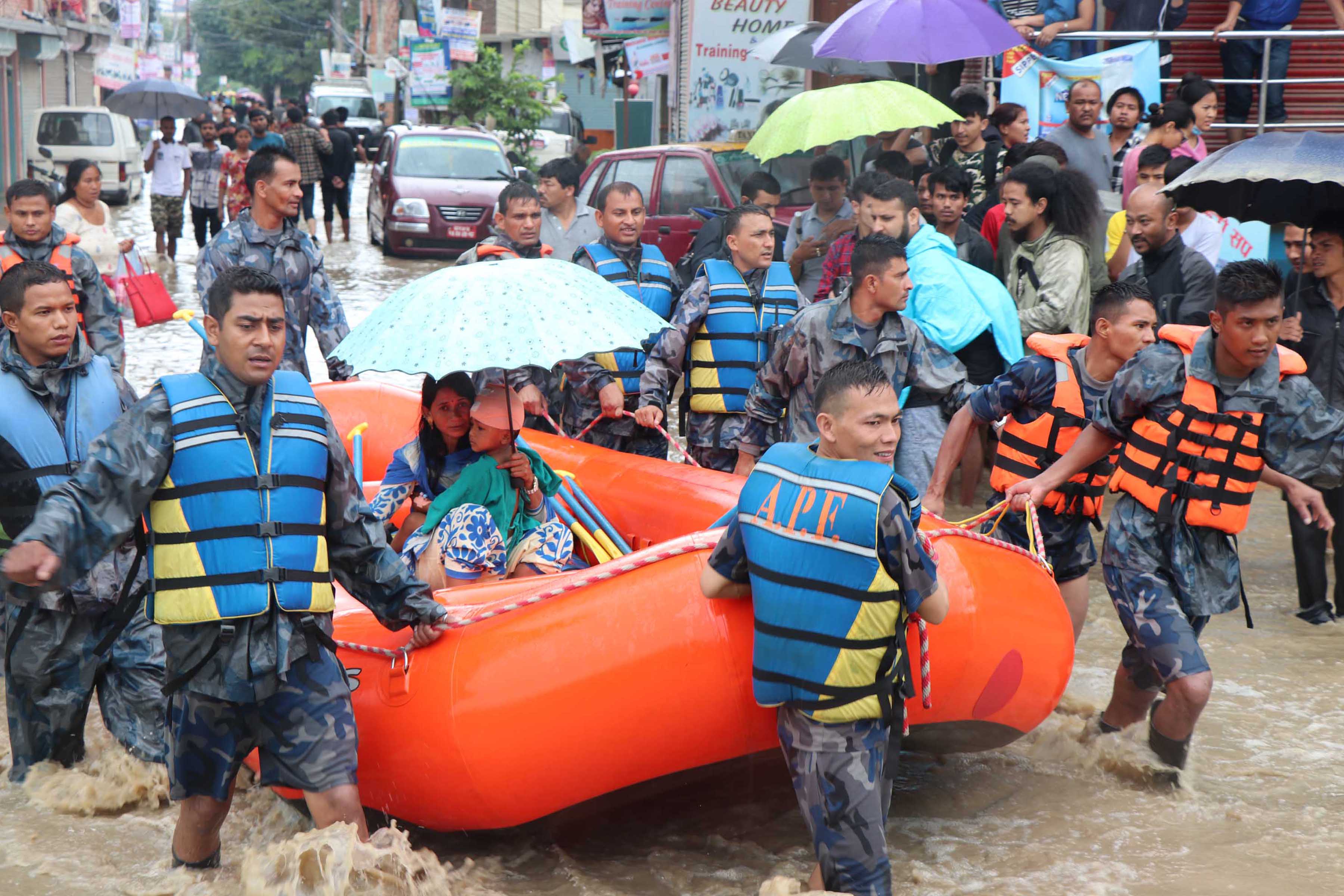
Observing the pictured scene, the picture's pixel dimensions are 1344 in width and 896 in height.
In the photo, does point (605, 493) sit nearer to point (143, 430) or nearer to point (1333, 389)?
point (143, 430)

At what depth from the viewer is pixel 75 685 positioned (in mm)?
4367

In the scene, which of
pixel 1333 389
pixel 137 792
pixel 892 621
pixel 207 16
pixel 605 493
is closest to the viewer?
pixel 892 621

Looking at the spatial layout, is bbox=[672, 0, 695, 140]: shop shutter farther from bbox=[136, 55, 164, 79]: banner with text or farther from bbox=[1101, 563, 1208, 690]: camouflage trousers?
bbox=[136, 55, 164, 79]: banner with text

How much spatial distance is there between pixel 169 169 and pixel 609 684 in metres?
14.1

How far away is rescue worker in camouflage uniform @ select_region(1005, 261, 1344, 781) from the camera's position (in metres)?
3.99

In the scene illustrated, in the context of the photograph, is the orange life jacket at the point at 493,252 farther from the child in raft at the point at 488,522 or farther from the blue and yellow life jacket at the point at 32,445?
the blue and yellow life jacket at the point at 32,445

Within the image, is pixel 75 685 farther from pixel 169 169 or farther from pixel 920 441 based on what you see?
pixel 169 169

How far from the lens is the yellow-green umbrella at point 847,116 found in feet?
24.7

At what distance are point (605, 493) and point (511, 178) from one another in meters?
10.7

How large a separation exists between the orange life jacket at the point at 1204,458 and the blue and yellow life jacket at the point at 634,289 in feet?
8.32

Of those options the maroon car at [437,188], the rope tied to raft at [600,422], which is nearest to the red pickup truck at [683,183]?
the maroon car at [437,188]

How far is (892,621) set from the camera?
3.20m

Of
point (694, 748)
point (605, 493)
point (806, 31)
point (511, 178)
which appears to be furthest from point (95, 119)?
point (694, 748)

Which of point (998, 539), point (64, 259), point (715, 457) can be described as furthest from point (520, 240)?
point (998, 539)
